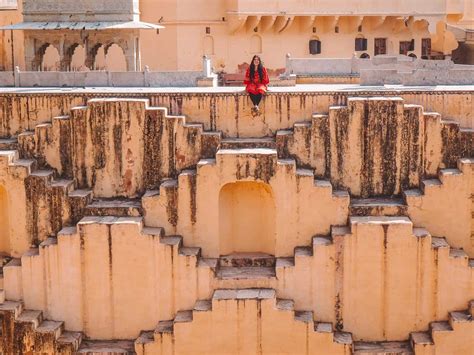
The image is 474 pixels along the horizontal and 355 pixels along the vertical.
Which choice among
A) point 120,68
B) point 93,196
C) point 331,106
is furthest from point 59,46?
point 331,106

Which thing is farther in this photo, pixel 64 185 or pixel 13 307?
pixel 64 185

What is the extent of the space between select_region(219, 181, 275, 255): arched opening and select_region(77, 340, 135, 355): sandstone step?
2.88 m

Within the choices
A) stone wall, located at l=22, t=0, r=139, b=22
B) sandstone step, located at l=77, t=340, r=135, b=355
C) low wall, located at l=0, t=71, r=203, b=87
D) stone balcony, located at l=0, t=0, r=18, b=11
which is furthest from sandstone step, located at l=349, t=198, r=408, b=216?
stone balcony, located at l=0, t=0, r=18, b=11

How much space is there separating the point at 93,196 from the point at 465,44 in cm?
1745

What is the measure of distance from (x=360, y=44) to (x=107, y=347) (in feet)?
63.0

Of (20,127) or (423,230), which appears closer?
(423,230)

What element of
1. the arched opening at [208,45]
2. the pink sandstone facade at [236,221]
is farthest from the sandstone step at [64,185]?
the arched opening at [208,45]

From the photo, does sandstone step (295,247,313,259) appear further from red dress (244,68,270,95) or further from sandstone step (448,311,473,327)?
red dress (244,68,270,95)

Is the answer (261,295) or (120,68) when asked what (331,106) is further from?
(120,68)

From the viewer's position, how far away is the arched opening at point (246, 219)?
2217cm

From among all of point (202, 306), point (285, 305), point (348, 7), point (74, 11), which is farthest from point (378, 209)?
point (348, 7)

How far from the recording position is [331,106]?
22.4 metres

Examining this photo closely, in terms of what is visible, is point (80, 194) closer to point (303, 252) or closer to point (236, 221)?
point (236, 221)

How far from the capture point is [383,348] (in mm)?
20891
